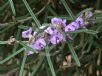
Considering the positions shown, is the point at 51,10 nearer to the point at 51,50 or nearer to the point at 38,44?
the point at 51,50

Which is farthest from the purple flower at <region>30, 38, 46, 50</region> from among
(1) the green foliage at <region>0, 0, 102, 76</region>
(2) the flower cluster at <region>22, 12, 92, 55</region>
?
(1) the green foliage at <region>0, 0, 102, 76</region>

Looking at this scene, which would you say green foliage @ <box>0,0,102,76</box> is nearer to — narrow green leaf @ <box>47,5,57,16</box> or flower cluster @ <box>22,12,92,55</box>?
narrow green leaf @ <box>47,5,57,16</box>

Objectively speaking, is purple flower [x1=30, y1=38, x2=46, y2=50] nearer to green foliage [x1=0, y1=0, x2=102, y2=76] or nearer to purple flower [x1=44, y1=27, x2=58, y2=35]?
purple flower [x1=44, y1=27, x2=58, y2=35]

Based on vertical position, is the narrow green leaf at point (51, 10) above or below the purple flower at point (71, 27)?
below

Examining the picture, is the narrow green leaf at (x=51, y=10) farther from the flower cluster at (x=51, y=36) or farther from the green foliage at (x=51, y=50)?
the flower cluster at (x=51, y=36)

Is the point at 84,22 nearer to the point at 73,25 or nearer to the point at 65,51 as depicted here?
the point at 73,25

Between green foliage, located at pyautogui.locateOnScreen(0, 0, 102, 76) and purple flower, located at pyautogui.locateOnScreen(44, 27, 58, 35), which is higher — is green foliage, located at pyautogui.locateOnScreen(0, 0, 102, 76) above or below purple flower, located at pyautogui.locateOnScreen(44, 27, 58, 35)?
below

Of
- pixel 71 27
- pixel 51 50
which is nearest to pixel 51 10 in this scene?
pixel 51 50

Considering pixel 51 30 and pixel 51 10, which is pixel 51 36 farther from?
pixel 51 10

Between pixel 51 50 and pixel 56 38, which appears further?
pixel 51 50

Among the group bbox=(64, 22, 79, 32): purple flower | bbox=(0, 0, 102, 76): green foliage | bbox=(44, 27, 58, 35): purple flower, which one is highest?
bbox=(44, 27, 58, 35): purple flower

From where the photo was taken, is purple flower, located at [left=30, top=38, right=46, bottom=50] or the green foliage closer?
purple flower, located at [left=30, top=38, right=46, bottom=50]

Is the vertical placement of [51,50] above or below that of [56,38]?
below

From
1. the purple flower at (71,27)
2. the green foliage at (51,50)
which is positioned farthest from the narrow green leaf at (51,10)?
the purple flower at (71,27)
